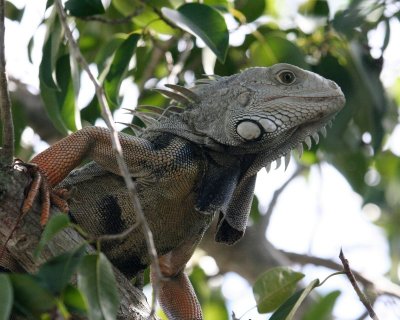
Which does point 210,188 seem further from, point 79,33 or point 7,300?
point 79,33

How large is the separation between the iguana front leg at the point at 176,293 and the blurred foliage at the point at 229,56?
0.11 m

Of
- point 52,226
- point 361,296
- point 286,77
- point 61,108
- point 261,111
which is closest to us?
point 52,226

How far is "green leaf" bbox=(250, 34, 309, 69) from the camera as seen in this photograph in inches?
227

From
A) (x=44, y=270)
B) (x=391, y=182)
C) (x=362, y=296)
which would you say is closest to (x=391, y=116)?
(x=391, y=182)

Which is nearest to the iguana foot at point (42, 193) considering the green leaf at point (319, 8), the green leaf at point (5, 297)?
the green leaf at point (5, 297)

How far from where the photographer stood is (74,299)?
3.27m

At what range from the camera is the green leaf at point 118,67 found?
5309mm

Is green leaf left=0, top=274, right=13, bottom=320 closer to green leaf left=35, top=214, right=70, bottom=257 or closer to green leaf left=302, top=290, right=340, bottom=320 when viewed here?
green leaf left=35, top=214, right=70, bottom=257

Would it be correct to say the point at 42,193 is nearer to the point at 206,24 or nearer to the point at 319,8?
the point at 206,24

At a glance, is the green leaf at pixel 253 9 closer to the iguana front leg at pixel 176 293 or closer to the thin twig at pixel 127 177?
the iguana front leg at pixel 176 293

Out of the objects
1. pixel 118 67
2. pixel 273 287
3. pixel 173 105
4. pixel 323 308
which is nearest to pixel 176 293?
pixel 273 287

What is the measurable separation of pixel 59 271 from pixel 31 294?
0.12m

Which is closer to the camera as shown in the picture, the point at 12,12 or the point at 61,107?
the point at 61,107

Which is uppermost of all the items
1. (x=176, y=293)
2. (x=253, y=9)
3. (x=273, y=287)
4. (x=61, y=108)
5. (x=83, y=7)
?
(x=83, y=7)
